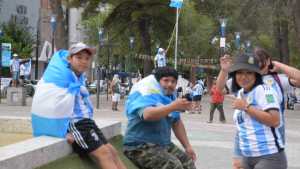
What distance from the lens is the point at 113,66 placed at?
267 ft

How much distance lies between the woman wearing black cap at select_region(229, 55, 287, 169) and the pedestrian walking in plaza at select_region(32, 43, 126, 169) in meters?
1.32

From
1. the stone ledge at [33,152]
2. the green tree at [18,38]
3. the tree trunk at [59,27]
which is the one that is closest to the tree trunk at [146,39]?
the tree trunk at [59,27]

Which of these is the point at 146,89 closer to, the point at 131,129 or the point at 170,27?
the point at 131,129

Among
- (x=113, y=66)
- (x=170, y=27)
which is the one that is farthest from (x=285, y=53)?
(x=113, y=66)

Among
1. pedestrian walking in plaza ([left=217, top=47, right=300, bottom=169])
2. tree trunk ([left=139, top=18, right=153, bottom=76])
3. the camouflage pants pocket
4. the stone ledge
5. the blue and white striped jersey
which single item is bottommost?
the camouflage pants pocket

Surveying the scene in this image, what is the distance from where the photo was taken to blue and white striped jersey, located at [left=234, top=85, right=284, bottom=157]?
5.11 meters

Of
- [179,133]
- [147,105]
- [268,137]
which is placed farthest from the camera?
[179,133]

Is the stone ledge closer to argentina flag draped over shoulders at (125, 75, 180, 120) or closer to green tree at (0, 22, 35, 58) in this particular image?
argentina flag draped over shoulders at (125, 75, 180, 120)

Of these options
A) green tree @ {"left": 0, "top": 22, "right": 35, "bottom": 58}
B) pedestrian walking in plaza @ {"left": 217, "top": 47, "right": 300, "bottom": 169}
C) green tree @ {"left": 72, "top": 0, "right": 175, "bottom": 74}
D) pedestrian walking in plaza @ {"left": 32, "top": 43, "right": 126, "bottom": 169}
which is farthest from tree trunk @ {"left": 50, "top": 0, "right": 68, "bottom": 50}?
pedestrian walking in plaza @ {"left": 217, "top": 47, "right": 300, "bottom": 169}

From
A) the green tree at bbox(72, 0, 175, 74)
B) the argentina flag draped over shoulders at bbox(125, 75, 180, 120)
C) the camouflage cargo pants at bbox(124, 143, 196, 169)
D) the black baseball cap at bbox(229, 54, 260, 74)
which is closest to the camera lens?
the black baseball cap at bbox(229, 54, 260, 74)

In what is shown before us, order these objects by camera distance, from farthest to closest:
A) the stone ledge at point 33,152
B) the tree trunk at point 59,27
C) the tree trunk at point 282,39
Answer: the tree trunk at point 282,39
the tree trunk at point 59,27
the stone ledge at point 33,152

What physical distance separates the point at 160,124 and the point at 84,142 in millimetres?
724

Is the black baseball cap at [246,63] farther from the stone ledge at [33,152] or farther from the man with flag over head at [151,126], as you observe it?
the stone ledge at [33,152]

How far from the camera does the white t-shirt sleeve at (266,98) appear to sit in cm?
510
